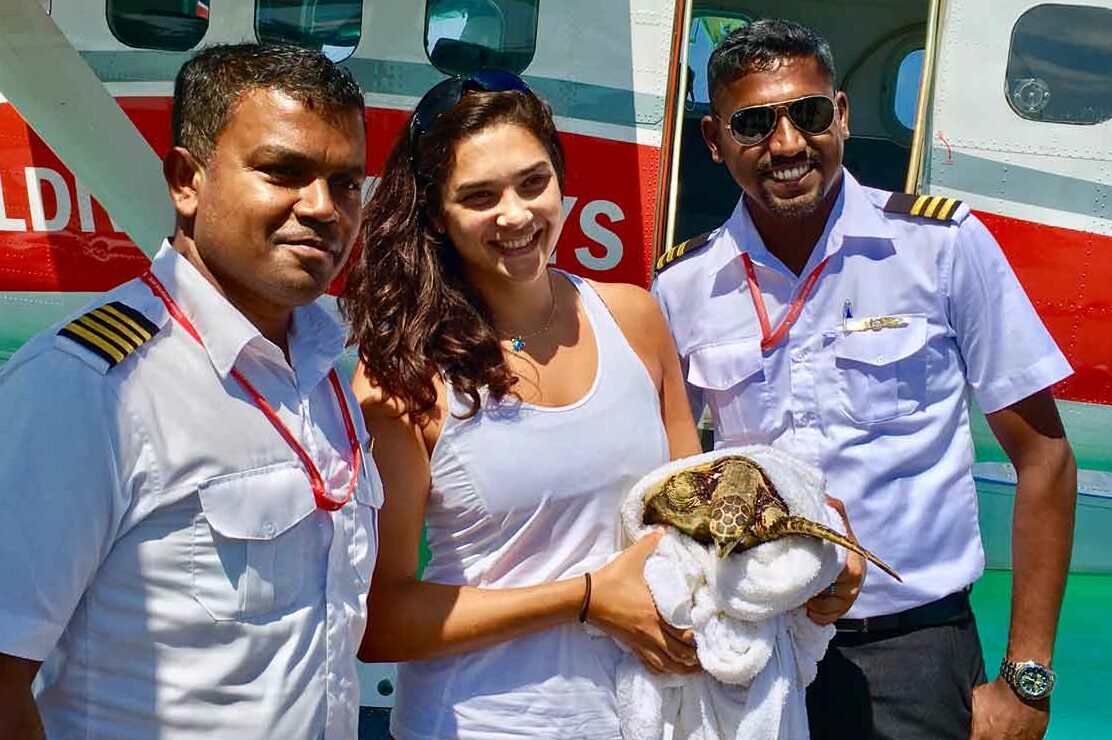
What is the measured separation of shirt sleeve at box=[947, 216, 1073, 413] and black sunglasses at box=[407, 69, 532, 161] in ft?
3.27

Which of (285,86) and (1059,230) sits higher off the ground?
(285,86)

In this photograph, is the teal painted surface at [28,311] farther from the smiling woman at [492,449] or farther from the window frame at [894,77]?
the window frame at [894,77]

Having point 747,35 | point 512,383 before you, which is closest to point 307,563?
point 512,383

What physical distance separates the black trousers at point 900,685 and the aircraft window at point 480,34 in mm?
2598

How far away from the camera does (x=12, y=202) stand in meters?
4.33

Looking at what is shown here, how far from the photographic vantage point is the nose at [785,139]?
2.38 meters

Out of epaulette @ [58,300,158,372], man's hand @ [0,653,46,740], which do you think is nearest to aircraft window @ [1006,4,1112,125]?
epaulette @ [58,300,158,372]

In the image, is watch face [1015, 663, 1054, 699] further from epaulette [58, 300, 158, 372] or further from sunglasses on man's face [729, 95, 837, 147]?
epaulette [58, 300, 158, 372]

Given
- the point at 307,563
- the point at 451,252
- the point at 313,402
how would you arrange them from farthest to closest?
the point at 451,252 → the point at 313,402 → the point at 307,563

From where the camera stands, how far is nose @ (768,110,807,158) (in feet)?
7.79

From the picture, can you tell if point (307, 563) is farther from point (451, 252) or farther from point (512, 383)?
point (451, 252)

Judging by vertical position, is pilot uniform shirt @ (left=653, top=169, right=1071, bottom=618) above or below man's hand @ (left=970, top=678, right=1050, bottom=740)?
above

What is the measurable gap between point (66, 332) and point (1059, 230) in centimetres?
346

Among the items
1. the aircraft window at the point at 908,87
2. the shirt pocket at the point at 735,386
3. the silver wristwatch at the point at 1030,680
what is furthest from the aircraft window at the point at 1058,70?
the aircraft window at the point at 908,87
